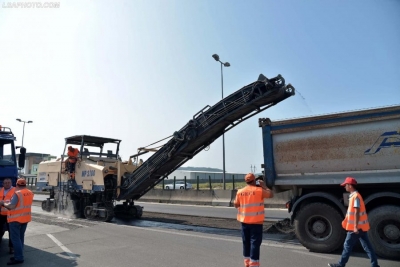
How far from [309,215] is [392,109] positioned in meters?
2.58

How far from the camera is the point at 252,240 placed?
4.86 metres

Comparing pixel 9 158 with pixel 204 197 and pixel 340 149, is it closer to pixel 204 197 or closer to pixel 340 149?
pixel 340 149

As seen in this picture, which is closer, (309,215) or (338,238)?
(338,238)

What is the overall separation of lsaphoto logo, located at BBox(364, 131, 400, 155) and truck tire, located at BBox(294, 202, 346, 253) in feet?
4.46

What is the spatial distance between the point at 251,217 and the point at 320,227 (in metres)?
2.40

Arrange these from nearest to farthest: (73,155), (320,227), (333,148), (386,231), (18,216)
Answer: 1. (386,231)
2. (18,216)
3. (320,227)
4. (333,148)
5. (73,155)

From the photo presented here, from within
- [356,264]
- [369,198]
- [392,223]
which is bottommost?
[356,264]

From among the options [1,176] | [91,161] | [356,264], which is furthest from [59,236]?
[356,264]

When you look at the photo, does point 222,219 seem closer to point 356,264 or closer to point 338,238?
point 338,238

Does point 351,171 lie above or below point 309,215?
above

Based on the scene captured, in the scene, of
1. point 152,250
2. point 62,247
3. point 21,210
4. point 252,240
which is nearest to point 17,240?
point 21,210

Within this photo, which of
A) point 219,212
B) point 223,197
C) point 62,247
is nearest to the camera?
point 62,247

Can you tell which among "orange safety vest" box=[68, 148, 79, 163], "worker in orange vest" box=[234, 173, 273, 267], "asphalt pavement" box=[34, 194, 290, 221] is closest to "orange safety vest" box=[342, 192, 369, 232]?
"worker in orange vest" box=[234, 173, 273, 267]

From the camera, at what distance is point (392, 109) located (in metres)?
6.13
